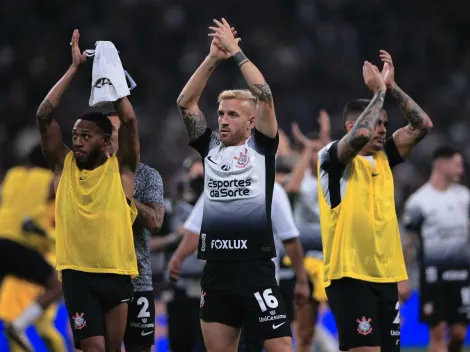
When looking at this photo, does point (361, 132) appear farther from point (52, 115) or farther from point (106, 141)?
point (52, 115)

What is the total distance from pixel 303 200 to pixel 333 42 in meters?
12.1

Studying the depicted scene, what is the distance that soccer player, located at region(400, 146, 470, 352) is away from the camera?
1137cm

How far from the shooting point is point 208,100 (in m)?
20.9

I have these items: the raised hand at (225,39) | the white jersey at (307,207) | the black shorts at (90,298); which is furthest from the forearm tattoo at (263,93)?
the white jersey at (307,207)

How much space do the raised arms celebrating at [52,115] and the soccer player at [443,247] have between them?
17.8ft

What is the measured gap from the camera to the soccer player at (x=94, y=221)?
6.90 metres

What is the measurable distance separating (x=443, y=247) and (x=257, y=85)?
5.38 m

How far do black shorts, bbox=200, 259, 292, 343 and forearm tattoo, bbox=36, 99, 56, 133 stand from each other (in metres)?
1.53

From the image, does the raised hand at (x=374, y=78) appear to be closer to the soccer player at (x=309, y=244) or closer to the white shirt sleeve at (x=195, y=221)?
the white shirt sleeve at (x=195, y=221)

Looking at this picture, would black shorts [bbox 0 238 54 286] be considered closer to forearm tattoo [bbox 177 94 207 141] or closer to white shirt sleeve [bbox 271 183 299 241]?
white shirt sleeve [bbox 271 183 299 241]

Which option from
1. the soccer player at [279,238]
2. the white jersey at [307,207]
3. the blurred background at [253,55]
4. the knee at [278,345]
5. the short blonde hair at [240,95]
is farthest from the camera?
the blurred background at [253,55]

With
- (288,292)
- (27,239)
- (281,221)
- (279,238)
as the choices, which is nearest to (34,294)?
(27,239)

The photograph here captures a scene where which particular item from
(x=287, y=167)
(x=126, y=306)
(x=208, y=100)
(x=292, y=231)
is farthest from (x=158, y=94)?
(x=126, y=306)

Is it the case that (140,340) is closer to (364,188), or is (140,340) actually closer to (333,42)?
(364,188)
